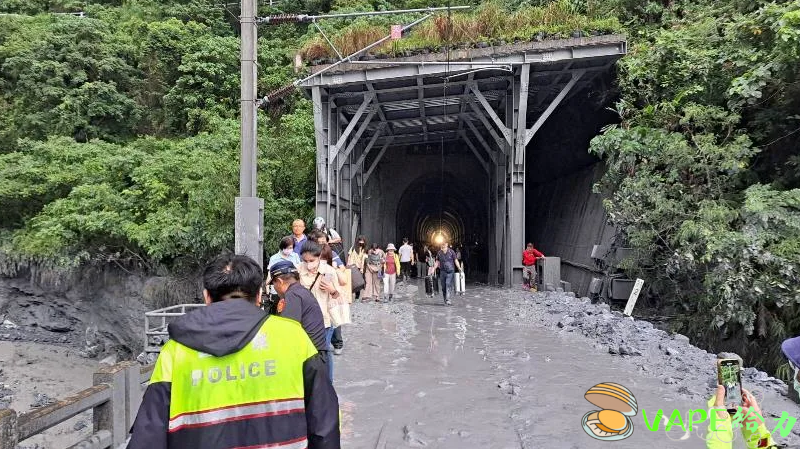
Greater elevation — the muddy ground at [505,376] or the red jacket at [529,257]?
the red jacket at [529,257]

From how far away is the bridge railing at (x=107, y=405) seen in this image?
3531 mm

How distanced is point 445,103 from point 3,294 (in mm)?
15959

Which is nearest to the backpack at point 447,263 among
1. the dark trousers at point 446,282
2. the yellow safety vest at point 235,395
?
the dark trousers at point 446,282

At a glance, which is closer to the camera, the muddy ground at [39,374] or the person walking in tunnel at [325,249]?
the person walking in tunnel at [325,249]

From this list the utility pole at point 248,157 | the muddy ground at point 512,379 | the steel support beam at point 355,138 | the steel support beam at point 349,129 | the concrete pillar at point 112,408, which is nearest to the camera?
the concrete pillar at point 112,408

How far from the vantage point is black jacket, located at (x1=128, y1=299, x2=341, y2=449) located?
1.79 metres

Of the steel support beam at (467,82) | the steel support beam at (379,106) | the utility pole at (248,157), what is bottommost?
the utility pole at (248,157)

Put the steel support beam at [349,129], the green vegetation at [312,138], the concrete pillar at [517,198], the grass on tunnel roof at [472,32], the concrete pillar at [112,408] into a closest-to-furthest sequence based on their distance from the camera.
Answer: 1. the concrete pillar at [112,408]
2. the green vegetation at [312,138]
3. the grass on tunnel roof at [472,32]
4. the concrete pillar at [517,198]
5. the steel support beam at [349,129]

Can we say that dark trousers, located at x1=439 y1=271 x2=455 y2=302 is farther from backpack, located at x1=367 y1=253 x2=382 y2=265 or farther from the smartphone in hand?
the smartphone in hand

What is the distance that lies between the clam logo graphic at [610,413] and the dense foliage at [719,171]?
149 inches

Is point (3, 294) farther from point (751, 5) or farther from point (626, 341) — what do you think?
point (751, 5)

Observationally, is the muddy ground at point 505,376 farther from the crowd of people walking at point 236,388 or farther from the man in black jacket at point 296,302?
the crowd of people walking at point 236,388

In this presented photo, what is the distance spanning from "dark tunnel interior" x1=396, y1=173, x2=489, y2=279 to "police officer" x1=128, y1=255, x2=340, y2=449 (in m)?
23.8

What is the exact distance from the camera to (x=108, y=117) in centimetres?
2164
